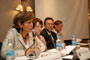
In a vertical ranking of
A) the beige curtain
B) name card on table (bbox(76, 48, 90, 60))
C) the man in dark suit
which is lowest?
name card on table (bbox(76, 48, 90, 60))

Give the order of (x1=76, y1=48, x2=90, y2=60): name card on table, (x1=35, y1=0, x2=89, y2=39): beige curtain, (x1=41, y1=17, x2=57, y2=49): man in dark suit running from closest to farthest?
(x1=76, y1=48, x2=90, y2=60): name card on table, (x1=41, y1=17, x2=57, y2=49): man in dark suit, (x1=35, y1=0, x2=89, y2=39): beige curtain

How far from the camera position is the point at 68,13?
4738 mm

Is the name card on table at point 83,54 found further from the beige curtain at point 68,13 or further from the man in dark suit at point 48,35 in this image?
the beige curtain at point 68,13

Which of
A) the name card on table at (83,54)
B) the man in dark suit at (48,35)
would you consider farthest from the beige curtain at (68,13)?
the name card on table at (83,54)

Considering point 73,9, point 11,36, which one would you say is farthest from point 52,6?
point 11,36

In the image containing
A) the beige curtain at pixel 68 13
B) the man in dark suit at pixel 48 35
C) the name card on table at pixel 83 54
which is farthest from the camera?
the beige curtain at pixel 68 13

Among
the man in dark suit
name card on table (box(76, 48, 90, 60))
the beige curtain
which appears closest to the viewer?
name card on table (box(76, 48, 90, 60))

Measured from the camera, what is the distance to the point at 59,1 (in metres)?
4.47

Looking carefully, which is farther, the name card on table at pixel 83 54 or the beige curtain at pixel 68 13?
the beige curtain at pixel 68 13

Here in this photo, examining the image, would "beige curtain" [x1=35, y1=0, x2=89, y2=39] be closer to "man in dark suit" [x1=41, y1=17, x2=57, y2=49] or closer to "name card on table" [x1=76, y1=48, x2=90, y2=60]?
"man in dark suit" [x1=41, y1=17, x2=57, y2=49]

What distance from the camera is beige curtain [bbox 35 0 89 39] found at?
3.97 meters

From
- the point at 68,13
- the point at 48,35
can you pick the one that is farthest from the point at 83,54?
the point at 68,13

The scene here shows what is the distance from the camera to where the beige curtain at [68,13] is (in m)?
3.97

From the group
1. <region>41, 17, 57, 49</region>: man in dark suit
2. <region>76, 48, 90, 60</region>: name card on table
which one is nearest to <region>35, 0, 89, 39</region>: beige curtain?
<region>41, 17, 57, 49</region>: man in dark suit
